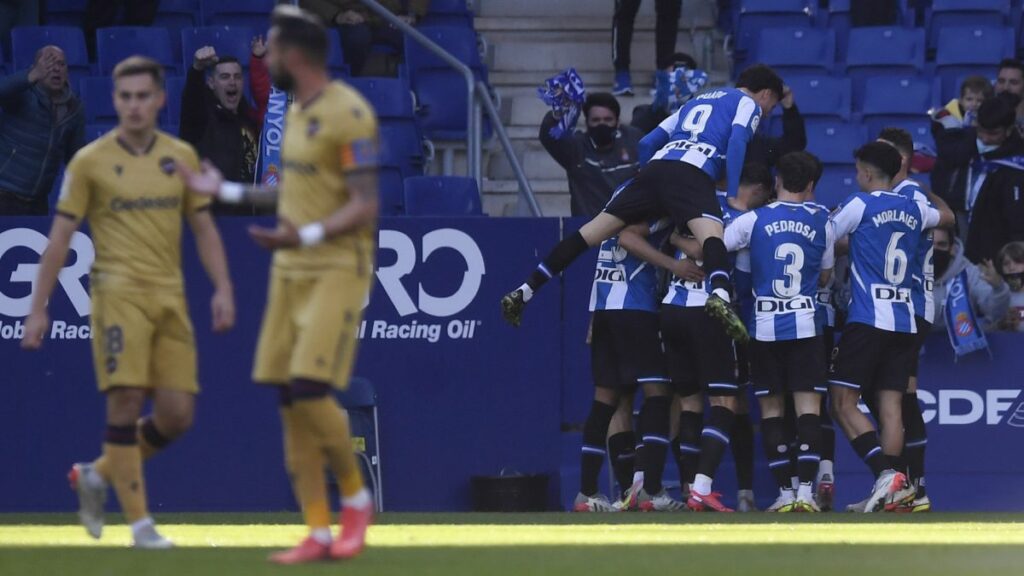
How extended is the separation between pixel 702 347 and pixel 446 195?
2.54 meters

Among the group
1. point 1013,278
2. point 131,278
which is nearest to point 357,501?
point 131,278

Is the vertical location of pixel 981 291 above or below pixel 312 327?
below

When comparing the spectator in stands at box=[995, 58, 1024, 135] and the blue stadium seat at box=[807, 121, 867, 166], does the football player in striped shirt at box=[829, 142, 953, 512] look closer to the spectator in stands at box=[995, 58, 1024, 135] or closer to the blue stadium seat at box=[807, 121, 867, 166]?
the spectator in stands at box=[995, 58, 1024, 135]

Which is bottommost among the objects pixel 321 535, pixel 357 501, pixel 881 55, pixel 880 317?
pixel 321 535

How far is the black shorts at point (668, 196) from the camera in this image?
36.4ft

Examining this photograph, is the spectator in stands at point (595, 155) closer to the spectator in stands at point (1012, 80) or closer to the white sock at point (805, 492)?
the white sock at point (805, 492)

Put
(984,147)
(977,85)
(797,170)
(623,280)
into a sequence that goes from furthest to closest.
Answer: (977,85) → (984,147) → (623,280) → (797,170)

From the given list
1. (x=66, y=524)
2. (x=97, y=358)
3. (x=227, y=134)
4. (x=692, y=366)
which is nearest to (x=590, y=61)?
(x=227, y=134)

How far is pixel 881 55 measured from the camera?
16156 mm

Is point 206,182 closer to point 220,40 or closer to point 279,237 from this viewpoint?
point 279,237

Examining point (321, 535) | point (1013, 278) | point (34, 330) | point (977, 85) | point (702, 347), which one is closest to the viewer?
point (321, 535)

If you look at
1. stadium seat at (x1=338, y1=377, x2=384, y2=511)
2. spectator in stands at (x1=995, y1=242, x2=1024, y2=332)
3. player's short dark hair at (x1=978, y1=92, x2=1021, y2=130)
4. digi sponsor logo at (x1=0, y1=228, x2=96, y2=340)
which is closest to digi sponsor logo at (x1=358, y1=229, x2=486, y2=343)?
stadium seat at (x1=338, y1=377, x2=384, y2=511)

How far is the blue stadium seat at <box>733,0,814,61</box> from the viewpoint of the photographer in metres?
16.2

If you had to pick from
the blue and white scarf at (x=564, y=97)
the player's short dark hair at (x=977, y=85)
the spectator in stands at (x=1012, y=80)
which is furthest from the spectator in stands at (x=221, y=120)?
the spectator in stands at (x=1012, y=80)
